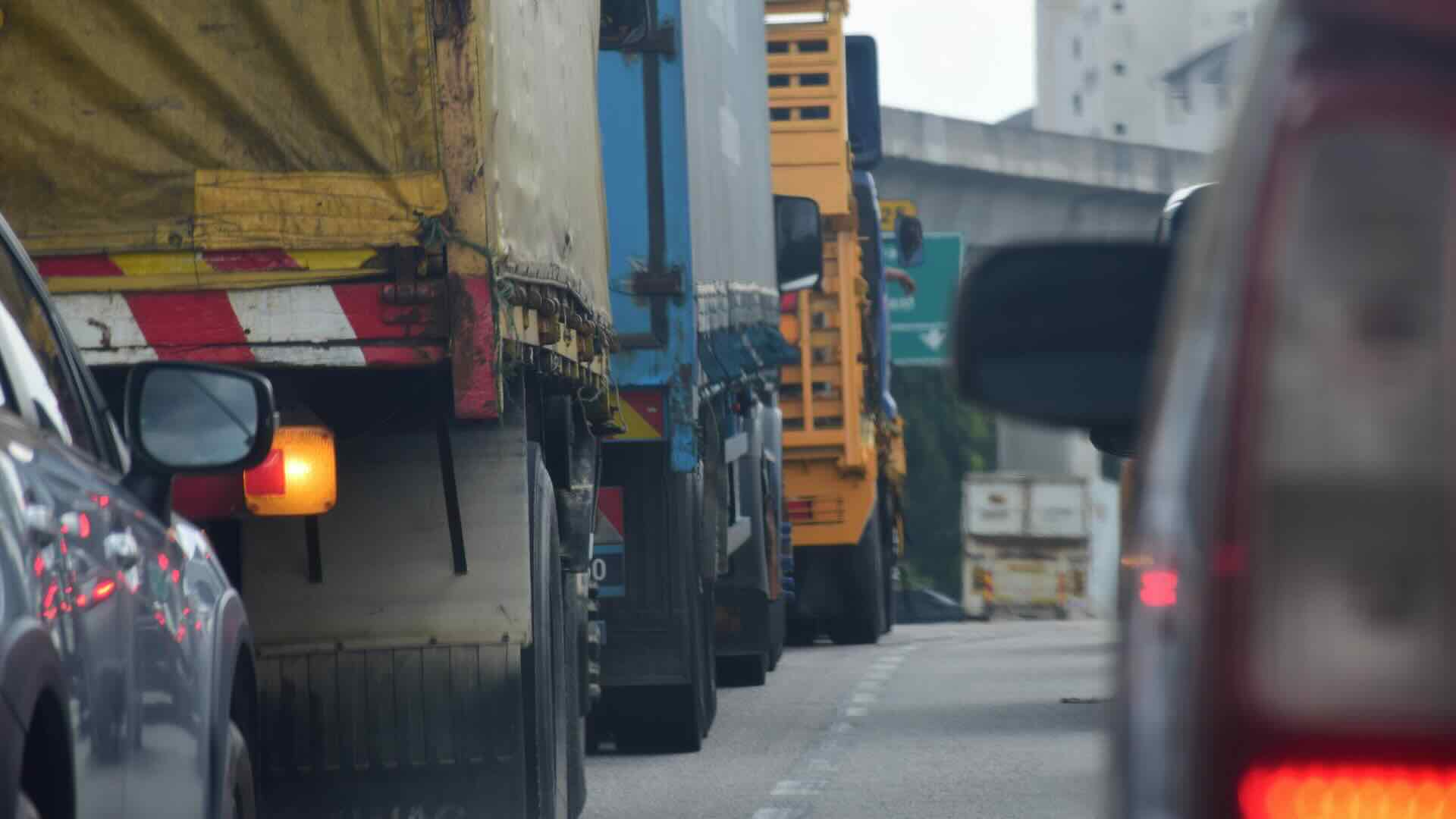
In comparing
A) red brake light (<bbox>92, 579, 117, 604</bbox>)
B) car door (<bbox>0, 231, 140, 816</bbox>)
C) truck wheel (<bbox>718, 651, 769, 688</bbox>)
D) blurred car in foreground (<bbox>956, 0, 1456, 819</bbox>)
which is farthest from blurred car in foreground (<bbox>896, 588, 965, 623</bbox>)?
blurred car in foreground (<bbox>956, 0, 1456, 819</bbox>)

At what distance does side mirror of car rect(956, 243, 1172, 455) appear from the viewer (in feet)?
8.98

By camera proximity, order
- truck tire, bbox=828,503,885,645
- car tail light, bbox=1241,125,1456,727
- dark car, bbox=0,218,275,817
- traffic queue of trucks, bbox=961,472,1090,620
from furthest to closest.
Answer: traffic queue of trucks, bbox=961,472,1090,620 < truck tire, bbox=828,503,885,645 < dark car, bbox=0,218,275,817 < car tail light, bbox=1241,125,1456,727

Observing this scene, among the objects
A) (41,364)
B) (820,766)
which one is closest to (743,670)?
(820,766)

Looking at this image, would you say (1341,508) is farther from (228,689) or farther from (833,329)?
(833,329)

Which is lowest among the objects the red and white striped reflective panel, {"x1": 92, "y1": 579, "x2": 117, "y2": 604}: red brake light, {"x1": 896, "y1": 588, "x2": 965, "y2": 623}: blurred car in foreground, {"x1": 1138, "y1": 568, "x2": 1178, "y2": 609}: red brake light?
{"x1": 896, "y1": 588, "x2": 965, "y2": 623}: blurred car in foreground

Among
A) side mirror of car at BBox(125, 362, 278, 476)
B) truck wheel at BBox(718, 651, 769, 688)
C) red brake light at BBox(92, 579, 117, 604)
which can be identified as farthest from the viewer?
truck wheel at BBox(718, 651, 769, 688)

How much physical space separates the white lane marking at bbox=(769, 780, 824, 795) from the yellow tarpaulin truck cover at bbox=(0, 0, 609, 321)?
4790 millimetres

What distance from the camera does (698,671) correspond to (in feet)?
44.6

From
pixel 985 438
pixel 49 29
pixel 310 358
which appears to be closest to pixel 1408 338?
pixel 310 358

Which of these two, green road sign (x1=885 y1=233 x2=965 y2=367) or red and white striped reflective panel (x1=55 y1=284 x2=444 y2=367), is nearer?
red and white striped reflective panel (x1=55 y1=284 x2=444 y2=367)

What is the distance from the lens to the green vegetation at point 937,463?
57.3 m

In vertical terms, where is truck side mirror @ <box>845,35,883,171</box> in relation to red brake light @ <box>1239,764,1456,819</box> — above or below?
above

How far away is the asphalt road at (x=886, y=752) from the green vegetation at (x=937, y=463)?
34.4 m

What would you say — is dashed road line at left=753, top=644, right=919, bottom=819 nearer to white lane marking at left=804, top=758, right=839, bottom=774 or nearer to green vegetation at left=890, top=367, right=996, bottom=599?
white lane marking at left=804, top=758, right=839, bottom=774
